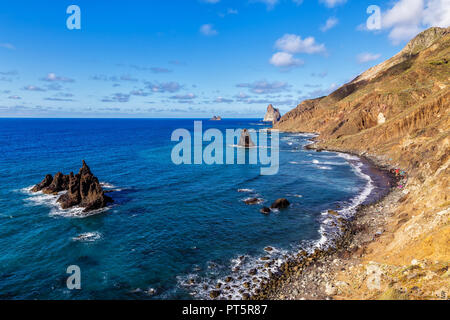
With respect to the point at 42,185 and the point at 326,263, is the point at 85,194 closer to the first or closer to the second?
the point at 42,185

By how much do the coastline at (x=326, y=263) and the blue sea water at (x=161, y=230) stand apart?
225cm

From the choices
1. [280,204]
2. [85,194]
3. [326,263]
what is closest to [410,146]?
[280,204]

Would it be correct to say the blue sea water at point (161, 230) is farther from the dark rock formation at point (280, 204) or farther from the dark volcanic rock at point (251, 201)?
the dark rock formation at point (280, 204)

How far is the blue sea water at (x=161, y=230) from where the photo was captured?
27.8 metres

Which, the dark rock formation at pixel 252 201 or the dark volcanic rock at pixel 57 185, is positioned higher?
the dark volcanic rock at pixel 57 185

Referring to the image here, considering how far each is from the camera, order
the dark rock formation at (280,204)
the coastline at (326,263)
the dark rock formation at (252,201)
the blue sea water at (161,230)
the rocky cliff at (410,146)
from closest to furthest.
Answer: the rocky cliff at (410,146) → the coastline at (326,263) → the blue sea water at (161,230) → the dark rock formation at (280,204) → the dark rock formation at (252,201)

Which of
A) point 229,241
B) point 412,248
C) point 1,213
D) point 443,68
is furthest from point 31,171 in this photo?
point 443,68

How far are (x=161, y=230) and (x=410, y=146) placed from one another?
73.1 metres

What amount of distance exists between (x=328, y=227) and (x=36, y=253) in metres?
42.2

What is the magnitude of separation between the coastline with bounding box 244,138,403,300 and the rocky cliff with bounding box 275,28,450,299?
1.56m

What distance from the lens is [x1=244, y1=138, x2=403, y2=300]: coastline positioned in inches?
993

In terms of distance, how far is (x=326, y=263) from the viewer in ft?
99.2

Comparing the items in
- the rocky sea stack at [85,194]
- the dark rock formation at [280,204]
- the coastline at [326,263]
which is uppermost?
the rocky sea stack at [85,194]

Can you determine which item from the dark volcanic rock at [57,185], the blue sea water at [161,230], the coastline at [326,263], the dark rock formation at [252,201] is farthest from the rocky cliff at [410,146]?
the dark volcanic rock at [57,185]
